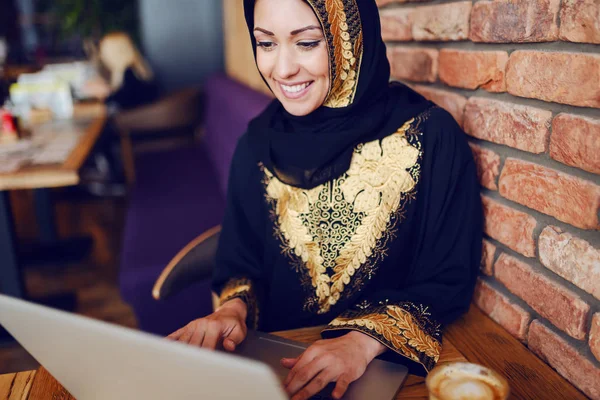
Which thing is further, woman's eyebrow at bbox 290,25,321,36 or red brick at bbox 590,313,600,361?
woman's eyebrow at bbox 290,25,321,36

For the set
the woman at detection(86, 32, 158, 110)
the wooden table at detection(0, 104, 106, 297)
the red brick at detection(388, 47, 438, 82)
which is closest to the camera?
the red brick at detection(388, 47, 438, 82)

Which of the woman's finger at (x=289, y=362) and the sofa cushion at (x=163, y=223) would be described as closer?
the woman's finger at (x=289, y=362)

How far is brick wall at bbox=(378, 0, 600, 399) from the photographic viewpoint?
76 centimetres

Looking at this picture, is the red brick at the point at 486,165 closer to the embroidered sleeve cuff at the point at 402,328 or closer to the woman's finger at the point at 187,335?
the embroidered sleeve cuff at the point at 402,328

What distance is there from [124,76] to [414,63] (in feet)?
11.2

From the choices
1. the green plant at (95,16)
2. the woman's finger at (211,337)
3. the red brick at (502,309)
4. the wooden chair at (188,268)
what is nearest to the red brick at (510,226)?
the red brick at (502,309)

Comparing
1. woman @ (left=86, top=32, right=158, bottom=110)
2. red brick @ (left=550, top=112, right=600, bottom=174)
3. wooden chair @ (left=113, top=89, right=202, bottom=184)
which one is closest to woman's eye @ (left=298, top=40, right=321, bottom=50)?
red brick @ (left=550, top=112, right=600, bottom=174)

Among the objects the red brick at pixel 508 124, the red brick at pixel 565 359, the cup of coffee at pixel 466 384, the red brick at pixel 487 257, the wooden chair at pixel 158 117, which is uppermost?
the red brick at pixel 508 124

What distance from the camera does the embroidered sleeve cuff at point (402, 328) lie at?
85cm

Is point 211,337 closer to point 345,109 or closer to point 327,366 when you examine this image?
point 327,366

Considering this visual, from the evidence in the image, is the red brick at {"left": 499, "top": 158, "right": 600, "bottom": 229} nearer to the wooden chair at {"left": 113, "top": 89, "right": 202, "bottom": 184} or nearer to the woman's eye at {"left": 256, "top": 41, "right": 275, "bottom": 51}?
the woman's eye at {"left": 256, "top": 41, "right": 275, "bottom": 51}

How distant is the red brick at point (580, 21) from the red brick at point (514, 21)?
0.06 feet

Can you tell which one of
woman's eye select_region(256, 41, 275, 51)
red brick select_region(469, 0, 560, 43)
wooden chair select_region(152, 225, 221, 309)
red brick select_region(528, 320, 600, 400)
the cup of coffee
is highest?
red brick select_region(469, 0, 560, 43)

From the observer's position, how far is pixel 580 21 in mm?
744
